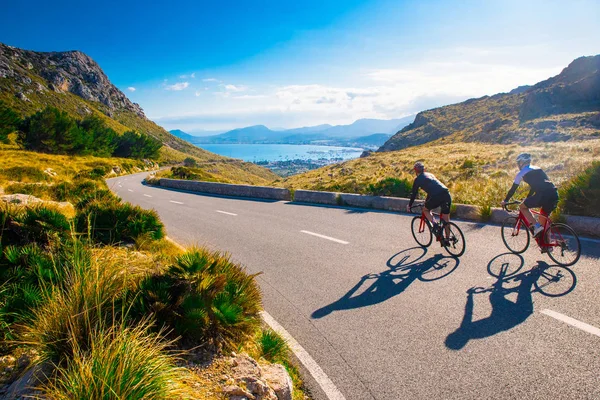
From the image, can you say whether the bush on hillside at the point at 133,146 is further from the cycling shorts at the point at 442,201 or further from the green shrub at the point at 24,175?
the cycling shorts at the point at 442,201

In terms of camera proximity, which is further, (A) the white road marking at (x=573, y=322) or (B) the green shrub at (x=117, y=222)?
(B) the green shrub at (x=117, y=222)

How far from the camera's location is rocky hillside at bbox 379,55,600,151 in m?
48.7

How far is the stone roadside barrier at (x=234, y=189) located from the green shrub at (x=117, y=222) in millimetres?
9760

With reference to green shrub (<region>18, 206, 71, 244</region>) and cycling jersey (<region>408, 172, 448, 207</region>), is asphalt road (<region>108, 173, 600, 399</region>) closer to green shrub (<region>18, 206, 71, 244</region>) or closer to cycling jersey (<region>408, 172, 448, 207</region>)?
cycling jersey (<region>408, 172, 448, 207</region>)

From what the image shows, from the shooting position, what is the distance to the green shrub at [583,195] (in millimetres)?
7477

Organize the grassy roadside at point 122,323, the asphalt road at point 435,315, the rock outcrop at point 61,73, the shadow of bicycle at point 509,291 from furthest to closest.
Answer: the rock outcrop at point 61,73 < the shadow of bicycle at point 509,291 < the asphalt road at point 435,315 < the grassy roadside at point 122,323

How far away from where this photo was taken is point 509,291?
4824 mm

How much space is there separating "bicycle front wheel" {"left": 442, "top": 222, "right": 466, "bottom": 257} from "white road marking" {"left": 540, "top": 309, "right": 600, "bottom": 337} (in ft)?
7.89

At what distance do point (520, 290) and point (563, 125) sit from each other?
196 ft

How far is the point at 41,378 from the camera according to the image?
2.28m

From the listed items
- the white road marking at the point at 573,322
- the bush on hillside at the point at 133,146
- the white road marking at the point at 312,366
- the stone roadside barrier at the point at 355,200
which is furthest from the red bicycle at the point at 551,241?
the bush on hillside at the point at 133,146

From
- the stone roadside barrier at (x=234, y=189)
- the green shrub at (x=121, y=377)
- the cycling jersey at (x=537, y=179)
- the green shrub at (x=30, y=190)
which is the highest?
the green shrub at (x=30, y=190)

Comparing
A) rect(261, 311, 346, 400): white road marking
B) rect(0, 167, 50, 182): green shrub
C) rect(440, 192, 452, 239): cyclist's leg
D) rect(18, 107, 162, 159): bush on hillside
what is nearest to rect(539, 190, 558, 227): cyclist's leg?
rect(440, 192, 452, 239): cyclist's leg

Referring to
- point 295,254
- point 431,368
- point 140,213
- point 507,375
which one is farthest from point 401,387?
point 140,213
